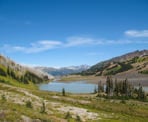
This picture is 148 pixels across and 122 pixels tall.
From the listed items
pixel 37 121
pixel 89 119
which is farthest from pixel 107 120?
pixel 37 121

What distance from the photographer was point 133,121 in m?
58.3

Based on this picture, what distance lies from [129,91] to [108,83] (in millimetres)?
13715

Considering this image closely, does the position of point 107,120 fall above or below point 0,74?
below

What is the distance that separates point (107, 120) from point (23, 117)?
34.2 meters

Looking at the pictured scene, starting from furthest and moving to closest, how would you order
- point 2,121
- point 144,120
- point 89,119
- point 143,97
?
point 143,97, point 144,120, point 89,119, point 2,121

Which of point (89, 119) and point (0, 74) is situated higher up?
point (0, 74)

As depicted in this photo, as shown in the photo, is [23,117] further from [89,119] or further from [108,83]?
[108,83]

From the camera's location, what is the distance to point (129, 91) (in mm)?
142000

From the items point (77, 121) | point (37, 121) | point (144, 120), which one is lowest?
point (144, 120)

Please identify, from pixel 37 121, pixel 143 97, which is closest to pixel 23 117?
pixel 37 121

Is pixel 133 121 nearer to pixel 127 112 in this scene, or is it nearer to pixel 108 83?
pixel 127 112

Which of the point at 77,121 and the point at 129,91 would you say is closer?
the point at 77,121

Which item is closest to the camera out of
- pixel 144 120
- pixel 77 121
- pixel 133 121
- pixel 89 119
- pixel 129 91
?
pixel 77 121

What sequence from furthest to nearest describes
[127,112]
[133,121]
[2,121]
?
[127,112]
[133,121]
[2,121]
